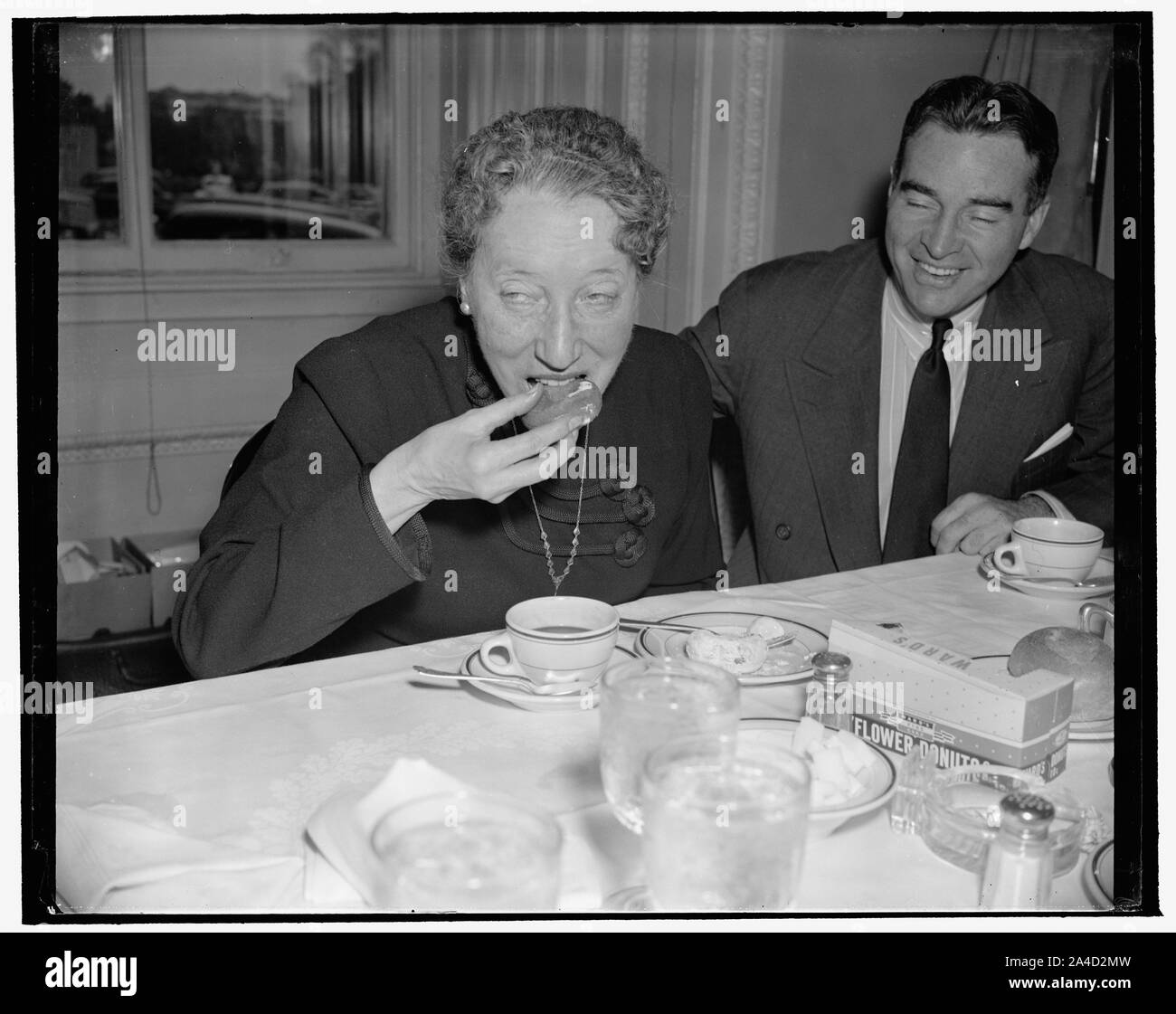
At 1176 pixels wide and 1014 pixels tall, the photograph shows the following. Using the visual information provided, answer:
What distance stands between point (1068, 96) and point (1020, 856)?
1.09 meters

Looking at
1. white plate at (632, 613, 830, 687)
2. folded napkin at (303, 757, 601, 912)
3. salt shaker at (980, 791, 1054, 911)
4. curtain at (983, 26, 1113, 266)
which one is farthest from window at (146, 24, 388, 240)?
salt shaker at (980, 791, 1054, 911)

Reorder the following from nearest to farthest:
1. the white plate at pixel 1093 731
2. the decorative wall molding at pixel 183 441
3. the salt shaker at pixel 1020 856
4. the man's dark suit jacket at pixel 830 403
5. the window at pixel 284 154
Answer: the salt shaker at pixel 1020 856, the white plate at pixel 1093 731, the man's dark suit jacket at pixel 830 403, the decorative wall molding at pixel 183 441, the window at pixel 284 154

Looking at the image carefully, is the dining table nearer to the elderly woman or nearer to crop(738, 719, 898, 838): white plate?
crop(738, 719, 898, 838): white plate

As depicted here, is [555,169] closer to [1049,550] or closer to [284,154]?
[1049,550]

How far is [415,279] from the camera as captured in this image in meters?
2.83

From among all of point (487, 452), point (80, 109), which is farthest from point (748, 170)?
point (80, 109)

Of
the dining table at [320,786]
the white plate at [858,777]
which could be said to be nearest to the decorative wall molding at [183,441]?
the dining table at [320,786]

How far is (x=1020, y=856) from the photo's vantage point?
89 centimetres

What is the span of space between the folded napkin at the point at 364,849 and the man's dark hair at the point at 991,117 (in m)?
A: 1.32

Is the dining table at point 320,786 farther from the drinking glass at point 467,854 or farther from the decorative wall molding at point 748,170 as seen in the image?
the decorative wall molding at point 748,170

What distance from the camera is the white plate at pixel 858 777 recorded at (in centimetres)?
95

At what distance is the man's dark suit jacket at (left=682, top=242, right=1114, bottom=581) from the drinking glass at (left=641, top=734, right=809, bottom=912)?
1.43 metres

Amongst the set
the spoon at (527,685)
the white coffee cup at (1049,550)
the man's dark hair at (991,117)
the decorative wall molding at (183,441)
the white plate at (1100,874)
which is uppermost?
the man's dark hair at (991,117)

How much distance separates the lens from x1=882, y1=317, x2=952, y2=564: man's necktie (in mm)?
2188
